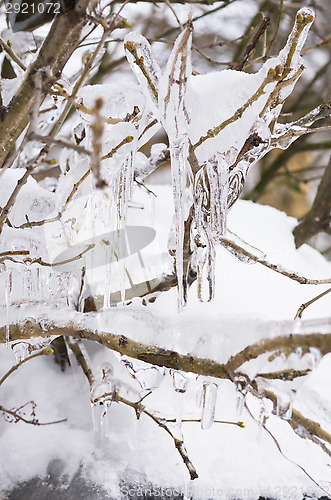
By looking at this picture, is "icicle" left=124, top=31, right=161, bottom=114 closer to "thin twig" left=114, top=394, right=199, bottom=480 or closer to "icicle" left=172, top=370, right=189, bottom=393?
"icicle" left=172, top=370, right=189, bottom=393

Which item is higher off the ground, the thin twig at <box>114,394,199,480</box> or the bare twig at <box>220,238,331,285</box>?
the bare twig at <box>220,238,331,285</box>

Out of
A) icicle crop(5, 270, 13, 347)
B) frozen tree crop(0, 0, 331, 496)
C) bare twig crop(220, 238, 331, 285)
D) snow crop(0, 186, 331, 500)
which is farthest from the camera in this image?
bare twig crop(220, 238, 331, 285)

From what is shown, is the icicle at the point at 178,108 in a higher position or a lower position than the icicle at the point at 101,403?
higher

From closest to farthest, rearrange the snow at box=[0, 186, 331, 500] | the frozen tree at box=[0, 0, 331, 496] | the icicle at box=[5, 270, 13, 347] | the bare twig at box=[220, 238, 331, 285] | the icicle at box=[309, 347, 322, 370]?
the icicle at box=[309, 347, 322, 370], the frozen tree at box=[0, 0, 331, 496], the snow at box=[0, 186, 331, 500], the icicle at box=[5, 270, 13, 347], the bare twig at box=[220, 238, 331, 285]

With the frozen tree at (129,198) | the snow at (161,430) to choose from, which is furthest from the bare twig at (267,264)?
the snow at (161,430)

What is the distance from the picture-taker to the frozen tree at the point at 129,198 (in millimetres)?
596

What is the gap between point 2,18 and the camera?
1455 millimetres

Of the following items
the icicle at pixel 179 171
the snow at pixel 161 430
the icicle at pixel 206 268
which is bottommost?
the snow at pixel 161 430

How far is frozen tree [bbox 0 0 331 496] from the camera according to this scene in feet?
1.96

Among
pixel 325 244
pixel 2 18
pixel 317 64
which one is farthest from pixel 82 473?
pixel 325 244

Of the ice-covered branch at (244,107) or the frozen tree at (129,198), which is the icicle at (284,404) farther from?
the ice-covered branch at (244,107)

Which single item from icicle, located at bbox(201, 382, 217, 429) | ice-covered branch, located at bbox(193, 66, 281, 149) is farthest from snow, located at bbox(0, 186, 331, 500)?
ice-covered branch, located at bbox(193, 66, 281, 149)

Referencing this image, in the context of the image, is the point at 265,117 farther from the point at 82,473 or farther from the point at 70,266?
the point at 82,473

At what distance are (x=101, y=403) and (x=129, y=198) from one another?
0.48m
